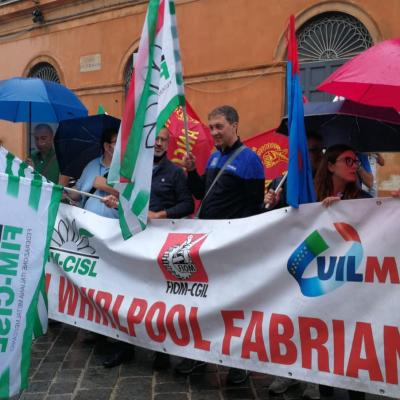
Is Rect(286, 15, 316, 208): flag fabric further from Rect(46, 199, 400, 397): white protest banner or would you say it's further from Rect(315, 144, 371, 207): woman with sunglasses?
Rect(315, 144, 371, 207): woman with sunglasses

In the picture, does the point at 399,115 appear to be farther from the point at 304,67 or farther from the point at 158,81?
the point at 304,67

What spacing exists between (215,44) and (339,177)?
9.19 metres

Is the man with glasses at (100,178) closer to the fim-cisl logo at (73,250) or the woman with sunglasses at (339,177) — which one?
the fim-cisl logo at (73,250)

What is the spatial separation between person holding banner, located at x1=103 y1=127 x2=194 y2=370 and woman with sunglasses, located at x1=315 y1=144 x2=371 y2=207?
1132 mm

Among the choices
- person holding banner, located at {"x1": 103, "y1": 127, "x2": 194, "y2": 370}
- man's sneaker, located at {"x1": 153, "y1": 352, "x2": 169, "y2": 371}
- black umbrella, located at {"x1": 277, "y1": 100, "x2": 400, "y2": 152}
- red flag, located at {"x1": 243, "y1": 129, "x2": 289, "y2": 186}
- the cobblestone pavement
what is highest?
black umbrella, located at {"x1": 277, "y1": 100, "x2": 400, "y2": 152}

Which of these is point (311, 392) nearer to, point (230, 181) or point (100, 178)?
point (230, 181)

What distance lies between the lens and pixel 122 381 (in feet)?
13.3

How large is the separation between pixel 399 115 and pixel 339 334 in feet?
5.32

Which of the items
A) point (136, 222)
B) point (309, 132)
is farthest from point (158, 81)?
point (309, 132)

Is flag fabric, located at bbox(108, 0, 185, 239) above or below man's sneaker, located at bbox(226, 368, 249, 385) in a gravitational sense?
above

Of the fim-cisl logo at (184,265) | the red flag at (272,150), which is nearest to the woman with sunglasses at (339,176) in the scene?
the fim-cisl logo at (184,265)

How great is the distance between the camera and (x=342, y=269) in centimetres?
322

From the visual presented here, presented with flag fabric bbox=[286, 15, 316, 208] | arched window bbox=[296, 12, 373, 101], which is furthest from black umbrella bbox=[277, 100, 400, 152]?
arched window bbox=[296, 12, 373, 101]

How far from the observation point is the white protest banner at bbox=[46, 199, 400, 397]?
3.10m
